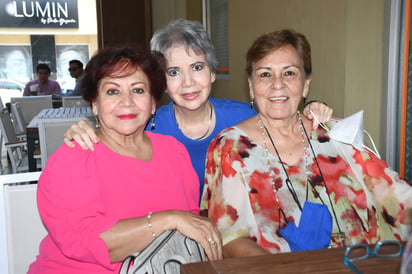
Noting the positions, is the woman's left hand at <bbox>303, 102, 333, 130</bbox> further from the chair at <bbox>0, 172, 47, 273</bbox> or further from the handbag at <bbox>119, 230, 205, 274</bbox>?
the chair at <bbox>0, 172, 47, 273</bbox>

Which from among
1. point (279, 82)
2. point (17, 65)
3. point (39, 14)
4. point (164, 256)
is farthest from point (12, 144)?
point (39, 14)

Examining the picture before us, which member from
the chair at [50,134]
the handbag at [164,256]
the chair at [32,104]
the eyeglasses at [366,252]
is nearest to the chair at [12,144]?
the chair at [50,134]

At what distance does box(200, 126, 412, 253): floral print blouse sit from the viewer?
165cm

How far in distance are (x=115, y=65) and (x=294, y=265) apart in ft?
3.59

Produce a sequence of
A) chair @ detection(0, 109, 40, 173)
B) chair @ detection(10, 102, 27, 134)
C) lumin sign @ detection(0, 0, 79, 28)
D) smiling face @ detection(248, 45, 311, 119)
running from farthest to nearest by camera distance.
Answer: lumin sign @ detection(0, 0, 79, 28), chair @ detection(10, 102, 27, 134), chair @ detection(0, 109, 40, 173), smiling face @ detection(248, 45, 311, 119)

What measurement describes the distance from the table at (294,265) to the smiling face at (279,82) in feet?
2.91

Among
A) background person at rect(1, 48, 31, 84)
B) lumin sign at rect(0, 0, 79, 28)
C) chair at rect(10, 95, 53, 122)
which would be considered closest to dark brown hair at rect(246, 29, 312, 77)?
chair at rect(10, 95, 53, 122)

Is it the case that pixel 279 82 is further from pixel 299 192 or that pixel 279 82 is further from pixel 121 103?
pixel 121 103

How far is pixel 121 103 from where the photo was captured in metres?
1.72

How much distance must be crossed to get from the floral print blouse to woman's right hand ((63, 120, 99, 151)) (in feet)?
1.67

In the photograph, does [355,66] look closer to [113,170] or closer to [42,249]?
[113,170]

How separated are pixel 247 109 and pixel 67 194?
1.26 metres

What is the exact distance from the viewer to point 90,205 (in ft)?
4.88

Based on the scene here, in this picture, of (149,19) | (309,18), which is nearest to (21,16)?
(149,19)
